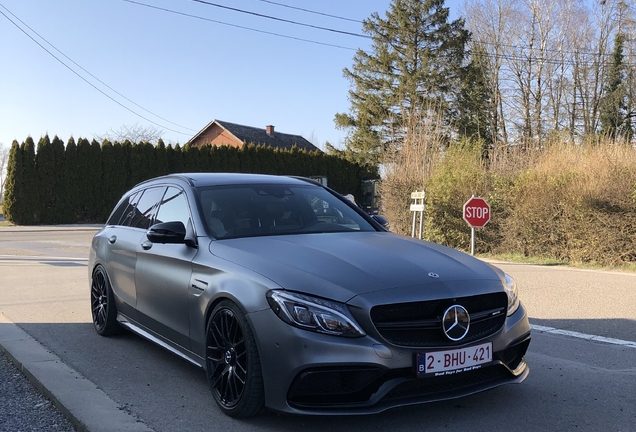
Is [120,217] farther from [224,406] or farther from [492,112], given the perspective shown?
[492,112]

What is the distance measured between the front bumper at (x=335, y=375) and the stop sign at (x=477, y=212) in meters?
10.4

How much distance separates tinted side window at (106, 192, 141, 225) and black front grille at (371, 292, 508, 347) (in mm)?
3555

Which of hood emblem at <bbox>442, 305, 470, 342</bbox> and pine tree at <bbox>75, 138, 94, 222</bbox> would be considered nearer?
hood emblem at <bbox>442, 305, 470, 342</bbox>

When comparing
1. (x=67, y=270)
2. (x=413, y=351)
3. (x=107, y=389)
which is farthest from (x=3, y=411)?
(x=67, y=270)

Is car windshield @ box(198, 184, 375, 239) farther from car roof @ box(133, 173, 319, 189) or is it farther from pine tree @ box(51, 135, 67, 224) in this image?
pine tree @ box(51, 135, 67, 224)

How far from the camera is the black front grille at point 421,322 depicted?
326 centimetres

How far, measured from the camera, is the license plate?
128 inches

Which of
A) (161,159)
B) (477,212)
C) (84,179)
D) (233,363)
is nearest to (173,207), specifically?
(233,363)

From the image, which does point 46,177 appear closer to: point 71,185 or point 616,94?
point 71,185

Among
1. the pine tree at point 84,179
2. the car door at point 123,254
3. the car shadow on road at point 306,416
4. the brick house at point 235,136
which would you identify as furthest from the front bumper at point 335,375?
the brick house at point 235,136

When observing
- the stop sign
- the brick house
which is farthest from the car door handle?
the brick house

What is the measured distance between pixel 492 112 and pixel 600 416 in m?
40.7

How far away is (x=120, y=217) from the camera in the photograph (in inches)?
242

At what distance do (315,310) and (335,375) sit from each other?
36cm
